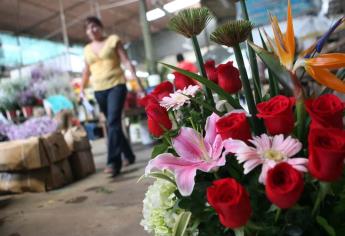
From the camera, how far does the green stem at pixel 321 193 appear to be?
462mm

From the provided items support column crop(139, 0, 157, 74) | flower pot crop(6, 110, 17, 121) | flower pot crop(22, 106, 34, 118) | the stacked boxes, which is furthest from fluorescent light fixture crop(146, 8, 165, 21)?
the stacked boxes

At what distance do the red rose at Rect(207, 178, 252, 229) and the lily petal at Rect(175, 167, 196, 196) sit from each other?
0.06m

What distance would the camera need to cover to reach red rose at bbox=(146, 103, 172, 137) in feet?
2.16

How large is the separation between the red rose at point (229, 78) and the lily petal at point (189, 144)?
0.13 meters

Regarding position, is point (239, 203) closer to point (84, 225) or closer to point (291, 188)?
point (291, 188)

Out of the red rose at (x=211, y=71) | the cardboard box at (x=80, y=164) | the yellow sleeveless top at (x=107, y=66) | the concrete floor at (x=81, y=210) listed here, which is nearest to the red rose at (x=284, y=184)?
the red rose at (x=211, y=71)

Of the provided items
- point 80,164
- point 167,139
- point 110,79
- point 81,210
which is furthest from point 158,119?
point 80,164

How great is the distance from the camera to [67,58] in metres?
8.68

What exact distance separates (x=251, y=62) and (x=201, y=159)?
0.26m

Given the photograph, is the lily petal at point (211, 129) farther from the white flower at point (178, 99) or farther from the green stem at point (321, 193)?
the green stem at point (321, 193)

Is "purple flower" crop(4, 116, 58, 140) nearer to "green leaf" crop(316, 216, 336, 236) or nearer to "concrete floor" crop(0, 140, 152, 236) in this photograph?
"concrete floor" crop(0, 140, 152, 236)

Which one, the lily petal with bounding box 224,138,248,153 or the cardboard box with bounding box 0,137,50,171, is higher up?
the lily petal with bounding box 224,138,248,153

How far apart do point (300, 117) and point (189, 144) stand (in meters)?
0.19

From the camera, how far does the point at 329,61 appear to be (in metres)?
0.51
